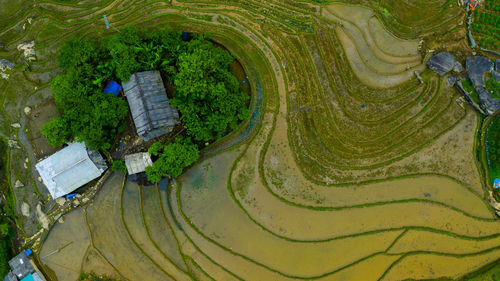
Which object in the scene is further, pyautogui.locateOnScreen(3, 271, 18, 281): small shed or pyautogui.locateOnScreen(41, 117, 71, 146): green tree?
pyautogui.locateOnScreen(3, 271, 18, 281): small shed

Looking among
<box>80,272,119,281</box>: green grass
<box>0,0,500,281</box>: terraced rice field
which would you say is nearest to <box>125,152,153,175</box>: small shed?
<box>0,0,500,281</box>: terraced rice field

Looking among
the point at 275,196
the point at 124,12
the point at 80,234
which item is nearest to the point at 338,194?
the point at 275,196

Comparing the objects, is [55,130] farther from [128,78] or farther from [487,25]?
[487,25]

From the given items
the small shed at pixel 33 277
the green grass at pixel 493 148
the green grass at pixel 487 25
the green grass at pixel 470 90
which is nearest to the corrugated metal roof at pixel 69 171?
the small shed at pixel 33 277

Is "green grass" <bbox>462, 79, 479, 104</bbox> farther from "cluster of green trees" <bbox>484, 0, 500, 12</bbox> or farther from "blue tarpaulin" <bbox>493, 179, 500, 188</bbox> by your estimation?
"cluster of green trees" <bbox>484, 0, 500, 12</bbox>

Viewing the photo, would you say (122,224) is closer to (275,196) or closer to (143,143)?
(143,143)

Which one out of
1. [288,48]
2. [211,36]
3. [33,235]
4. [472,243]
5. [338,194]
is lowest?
[472,243]

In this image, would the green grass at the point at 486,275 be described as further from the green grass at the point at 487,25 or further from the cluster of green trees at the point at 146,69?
the cluster of green trees at the point at 146,69
